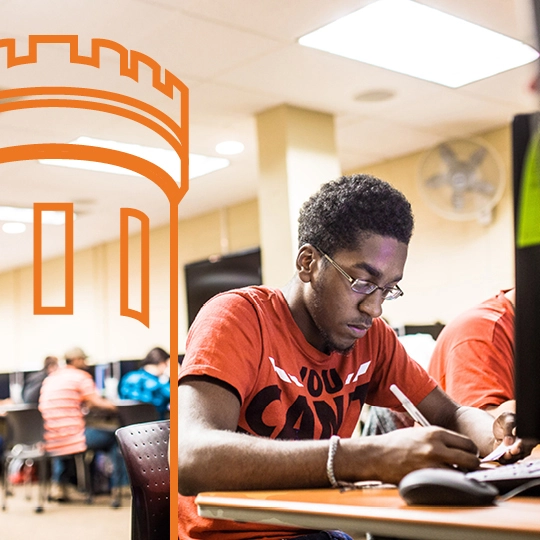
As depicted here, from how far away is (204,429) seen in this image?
3.77 ft

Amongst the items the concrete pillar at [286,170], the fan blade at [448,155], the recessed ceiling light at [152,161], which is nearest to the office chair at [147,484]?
the concrete pillar at [286,170]

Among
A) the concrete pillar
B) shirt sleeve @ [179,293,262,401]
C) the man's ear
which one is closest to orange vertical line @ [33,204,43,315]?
shirt sleeve @ [179,293,262,401]

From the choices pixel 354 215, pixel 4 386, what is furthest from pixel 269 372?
pixel 4 386

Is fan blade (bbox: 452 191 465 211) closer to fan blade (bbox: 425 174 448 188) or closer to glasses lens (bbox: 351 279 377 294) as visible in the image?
fan blade (bbox: 425 174 448 188)

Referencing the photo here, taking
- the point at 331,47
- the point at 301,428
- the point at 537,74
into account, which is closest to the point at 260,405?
the point at 301,428

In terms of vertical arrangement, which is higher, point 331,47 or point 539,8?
point 331,47

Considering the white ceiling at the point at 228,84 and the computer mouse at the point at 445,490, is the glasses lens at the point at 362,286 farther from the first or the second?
the white ceiling at the point at 228,84

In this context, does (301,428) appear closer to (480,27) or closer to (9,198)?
(480,27)

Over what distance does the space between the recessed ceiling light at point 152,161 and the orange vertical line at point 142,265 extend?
3.98 m

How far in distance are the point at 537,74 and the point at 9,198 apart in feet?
20.5

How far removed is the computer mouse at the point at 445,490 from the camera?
2.61 feet

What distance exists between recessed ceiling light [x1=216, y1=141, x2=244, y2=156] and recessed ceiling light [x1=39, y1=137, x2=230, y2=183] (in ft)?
0.59

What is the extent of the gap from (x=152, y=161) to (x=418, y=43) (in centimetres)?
229

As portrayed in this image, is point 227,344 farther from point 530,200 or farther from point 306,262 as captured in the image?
point 530,200
